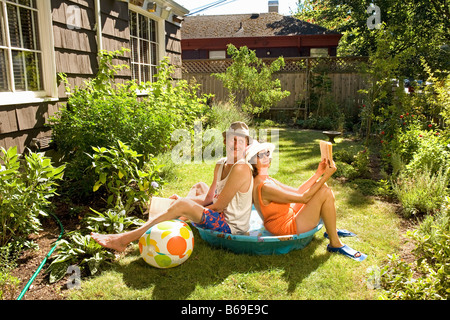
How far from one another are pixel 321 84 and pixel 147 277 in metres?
10.6

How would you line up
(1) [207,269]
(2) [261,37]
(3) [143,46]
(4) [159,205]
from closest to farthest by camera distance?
(1) [207,269]
(4) [159,205]
(3) [143,46]
(2) [261,37]

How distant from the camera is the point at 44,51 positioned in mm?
4676

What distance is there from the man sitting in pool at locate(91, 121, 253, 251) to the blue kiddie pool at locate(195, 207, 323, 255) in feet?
0.36

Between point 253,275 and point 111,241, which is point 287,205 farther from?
point 111,241

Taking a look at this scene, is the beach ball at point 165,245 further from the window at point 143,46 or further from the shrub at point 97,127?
the window at point 143,46

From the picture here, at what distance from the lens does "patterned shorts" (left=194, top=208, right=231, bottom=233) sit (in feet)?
10.6

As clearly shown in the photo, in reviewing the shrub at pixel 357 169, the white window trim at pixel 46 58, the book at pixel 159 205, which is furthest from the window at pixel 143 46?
the shrub at pixel 357 169

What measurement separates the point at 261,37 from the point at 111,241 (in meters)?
17.2

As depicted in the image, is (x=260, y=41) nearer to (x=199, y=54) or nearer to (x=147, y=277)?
(x=199, y=54)

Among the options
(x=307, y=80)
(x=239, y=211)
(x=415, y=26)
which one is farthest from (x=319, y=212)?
(x=415, y=26)

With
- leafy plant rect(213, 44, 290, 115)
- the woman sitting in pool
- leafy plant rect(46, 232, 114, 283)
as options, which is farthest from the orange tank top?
leafy plant rect(213, 44, 290, 115)
